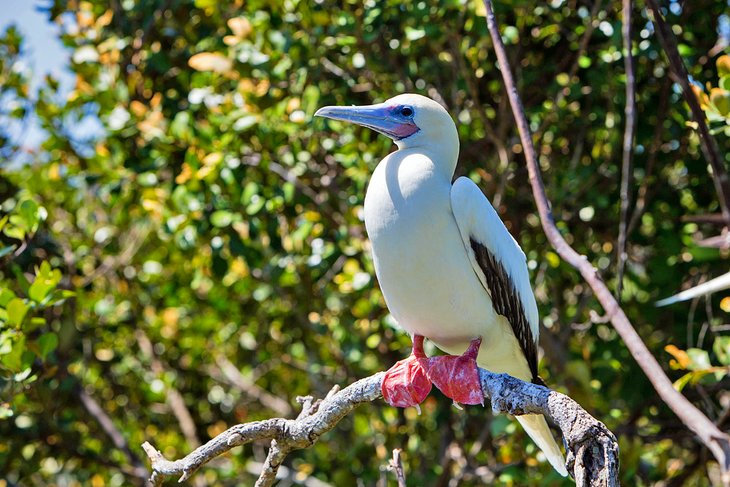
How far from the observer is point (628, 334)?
239cm

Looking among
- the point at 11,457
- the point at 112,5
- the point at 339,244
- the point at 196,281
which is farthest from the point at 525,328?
the point at 11,457

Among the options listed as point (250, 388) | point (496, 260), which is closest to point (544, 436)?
point (496, 260)

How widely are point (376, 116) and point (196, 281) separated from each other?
7.43 ft

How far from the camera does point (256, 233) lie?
4523 mm

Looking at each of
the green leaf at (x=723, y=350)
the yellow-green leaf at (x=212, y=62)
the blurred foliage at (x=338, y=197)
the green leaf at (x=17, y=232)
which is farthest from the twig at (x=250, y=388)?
the green leaf at (x=723, y=350)

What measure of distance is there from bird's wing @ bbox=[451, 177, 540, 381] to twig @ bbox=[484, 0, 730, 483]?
21 centimetres

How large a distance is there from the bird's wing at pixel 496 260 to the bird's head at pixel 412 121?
0.76 feet

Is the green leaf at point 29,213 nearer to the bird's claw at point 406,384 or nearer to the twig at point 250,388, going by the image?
the bird's claw at point 406,384

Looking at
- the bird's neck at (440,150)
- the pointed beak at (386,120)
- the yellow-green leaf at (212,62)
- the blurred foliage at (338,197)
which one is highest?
the pointed beak at (386,120)

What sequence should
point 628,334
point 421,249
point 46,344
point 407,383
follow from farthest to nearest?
point 46,344
point 407,383
point 421,249
point 628,334

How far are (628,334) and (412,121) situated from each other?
116 cm

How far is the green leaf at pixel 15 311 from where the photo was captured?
336 centimetres

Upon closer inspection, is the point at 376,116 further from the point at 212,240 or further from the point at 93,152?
the point at 93,152

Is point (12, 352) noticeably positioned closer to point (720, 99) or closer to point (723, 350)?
point (720, 99)
